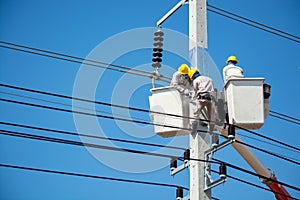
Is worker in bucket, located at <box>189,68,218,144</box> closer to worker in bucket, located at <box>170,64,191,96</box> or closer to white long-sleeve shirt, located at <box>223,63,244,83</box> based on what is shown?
worker in bucket, located at <box>170,64,191,96</box>

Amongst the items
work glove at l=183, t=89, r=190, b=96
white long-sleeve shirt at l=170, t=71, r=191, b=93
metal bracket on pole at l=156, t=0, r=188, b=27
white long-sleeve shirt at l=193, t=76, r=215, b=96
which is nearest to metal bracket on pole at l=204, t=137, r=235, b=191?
white long-sleeve shirt at l=193, t=76, r=215, b=96

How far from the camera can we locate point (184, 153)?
38.5ft

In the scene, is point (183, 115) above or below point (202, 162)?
above

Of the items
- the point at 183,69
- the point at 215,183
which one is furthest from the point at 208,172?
the point at 183,69

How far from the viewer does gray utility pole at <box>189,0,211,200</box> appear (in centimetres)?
1125

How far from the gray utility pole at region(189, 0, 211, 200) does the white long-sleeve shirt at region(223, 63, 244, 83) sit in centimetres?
72

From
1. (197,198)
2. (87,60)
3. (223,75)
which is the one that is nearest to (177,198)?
(197,198)

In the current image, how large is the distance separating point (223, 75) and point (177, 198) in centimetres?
267

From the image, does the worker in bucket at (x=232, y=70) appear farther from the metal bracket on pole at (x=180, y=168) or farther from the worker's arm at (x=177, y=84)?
the metal bracket on pole at (x=180, y=168)

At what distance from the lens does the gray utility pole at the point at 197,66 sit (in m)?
11.2

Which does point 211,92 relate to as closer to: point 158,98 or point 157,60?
point 158,98

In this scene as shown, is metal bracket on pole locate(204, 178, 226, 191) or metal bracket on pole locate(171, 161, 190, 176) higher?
metal bracket on pole locate(171, 161, 190, 176)

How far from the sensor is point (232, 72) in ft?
42.5

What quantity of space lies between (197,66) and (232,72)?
3.00 ft
